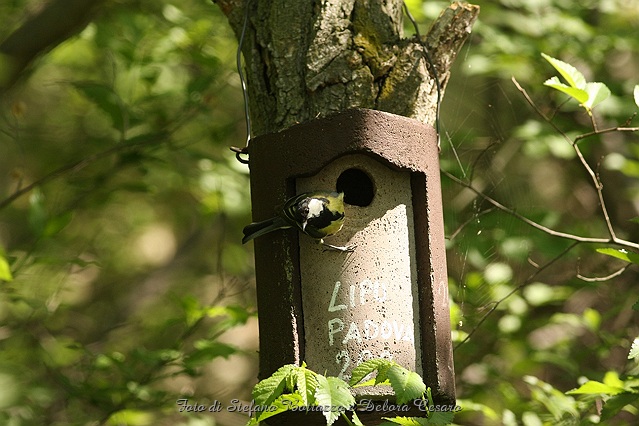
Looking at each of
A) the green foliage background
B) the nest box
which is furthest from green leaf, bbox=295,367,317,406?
the green foliage background

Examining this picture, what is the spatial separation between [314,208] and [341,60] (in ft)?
1.87

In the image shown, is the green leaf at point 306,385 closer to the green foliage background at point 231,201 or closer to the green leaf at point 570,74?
the green foliage background at point 231,201

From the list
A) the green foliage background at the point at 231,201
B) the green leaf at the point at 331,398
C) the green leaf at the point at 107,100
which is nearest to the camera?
the green leaf at the point at 331,398

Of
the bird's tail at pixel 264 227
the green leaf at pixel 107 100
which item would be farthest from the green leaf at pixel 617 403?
the green leaf at pixel 107 100

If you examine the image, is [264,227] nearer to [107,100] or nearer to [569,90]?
[569,90]

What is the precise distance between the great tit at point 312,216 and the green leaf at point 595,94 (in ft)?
2.56

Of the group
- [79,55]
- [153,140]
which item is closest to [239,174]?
[153,140]

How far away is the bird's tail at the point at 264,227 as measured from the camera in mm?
2396

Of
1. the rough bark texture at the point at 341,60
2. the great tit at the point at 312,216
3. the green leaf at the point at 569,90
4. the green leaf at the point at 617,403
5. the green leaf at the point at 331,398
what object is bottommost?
the green leaf at the point at 331,398

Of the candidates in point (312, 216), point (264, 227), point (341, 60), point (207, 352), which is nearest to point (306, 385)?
point (312, 216)

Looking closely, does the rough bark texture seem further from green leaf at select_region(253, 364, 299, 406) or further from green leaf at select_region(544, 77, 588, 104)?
green leaf at select_region(253, 364, 299, 406)

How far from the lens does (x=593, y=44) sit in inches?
167

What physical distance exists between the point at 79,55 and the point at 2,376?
11.4 ft

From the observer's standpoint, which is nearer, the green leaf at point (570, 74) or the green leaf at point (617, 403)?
the green leaf at point (570, 74)
